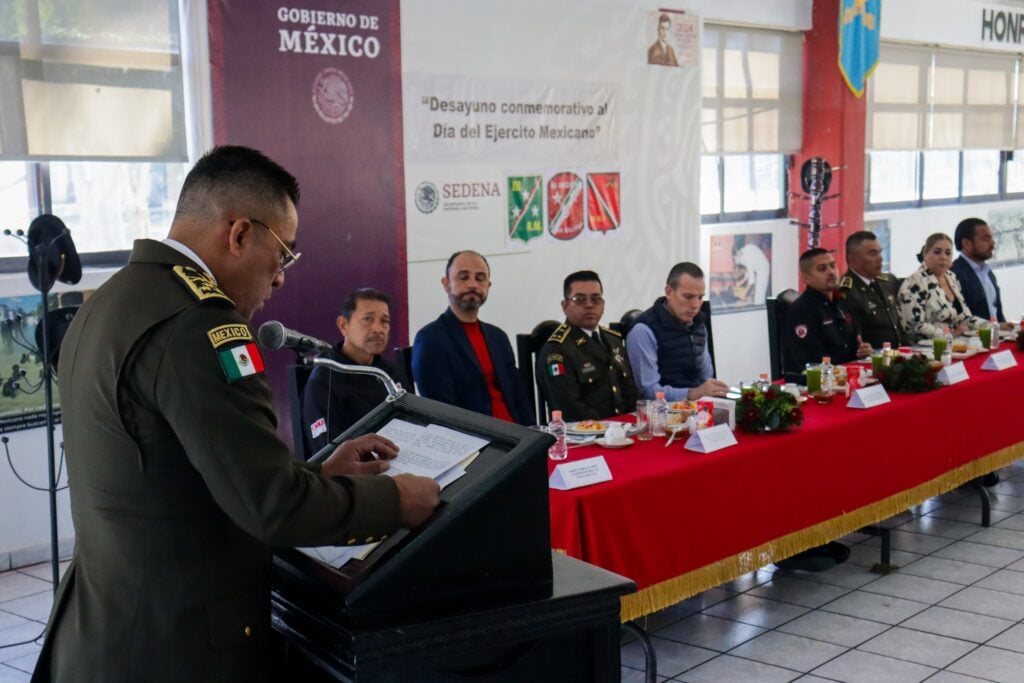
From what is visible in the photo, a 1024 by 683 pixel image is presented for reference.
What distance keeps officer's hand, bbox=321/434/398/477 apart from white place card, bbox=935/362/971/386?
3.48m

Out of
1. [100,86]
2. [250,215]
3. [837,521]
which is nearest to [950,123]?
[837,521]

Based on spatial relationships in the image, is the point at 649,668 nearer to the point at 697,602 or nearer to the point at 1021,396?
the point at 697,602

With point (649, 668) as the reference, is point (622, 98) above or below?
above

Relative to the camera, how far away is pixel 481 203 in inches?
230

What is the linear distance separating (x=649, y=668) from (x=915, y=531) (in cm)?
217

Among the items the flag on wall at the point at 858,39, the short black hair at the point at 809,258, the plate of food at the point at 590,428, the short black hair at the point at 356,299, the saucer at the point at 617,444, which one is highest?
the flag on wall at the point at 858,39

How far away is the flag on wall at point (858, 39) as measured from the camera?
312 inches

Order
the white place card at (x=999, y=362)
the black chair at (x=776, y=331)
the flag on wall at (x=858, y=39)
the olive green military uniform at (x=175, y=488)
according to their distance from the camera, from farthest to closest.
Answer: the flag on wall at (x=858, y=39), the black chair at (x=776, y=331), the white place card at (x=999, y=362), the olive green military uniform at (x=175, y=488)

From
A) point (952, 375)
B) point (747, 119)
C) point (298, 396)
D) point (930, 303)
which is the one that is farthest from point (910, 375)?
point (747, 119)

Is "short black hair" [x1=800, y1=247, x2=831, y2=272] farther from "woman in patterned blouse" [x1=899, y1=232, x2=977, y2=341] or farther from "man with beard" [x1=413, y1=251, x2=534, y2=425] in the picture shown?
"man with beard" [x1=413, y1=251, x2=534, y2=425]

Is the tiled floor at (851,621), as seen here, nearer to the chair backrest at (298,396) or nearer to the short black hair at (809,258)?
the chair backrest at (298,396)

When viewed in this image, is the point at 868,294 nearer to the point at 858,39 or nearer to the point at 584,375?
the point at 584,375

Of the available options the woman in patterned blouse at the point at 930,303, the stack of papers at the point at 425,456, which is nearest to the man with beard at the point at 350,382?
the stack of papers at the point at 425,456

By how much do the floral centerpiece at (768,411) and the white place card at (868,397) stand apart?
491 millimetres
